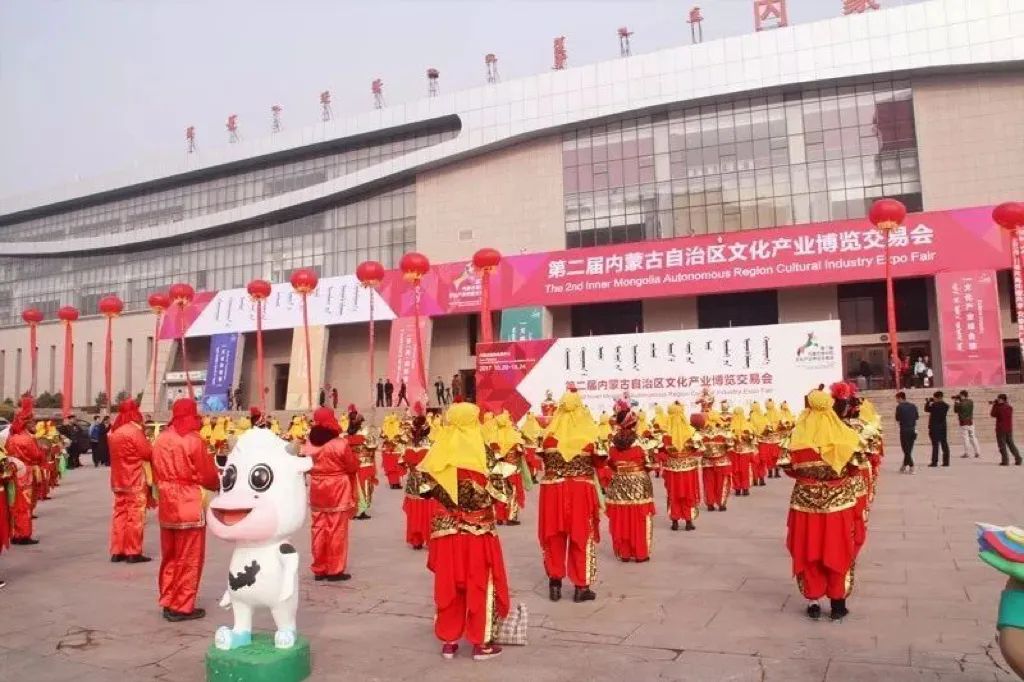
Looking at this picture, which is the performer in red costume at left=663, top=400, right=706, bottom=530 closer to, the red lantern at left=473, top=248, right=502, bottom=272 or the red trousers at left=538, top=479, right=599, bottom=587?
the red trousers at left=538, top=479, right=599, bottom=587

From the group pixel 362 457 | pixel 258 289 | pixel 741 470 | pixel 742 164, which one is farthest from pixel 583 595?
pixel 742 164

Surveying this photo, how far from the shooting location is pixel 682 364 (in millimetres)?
18172

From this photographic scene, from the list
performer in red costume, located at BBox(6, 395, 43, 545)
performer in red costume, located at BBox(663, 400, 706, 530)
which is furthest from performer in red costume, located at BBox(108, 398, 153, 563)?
performer in red costume, located at BBox(663, 400, 706, 530)

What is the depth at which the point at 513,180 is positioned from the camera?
29.6 meters

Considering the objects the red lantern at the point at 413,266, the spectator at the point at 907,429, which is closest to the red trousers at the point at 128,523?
the spectator at the point at 907,429

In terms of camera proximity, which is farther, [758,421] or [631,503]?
[758,421]

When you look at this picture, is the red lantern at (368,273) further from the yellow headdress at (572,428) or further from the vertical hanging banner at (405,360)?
the yellow headdress at (572,428)

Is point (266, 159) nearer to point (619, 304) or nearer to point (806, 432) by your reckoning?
point (619, 304)

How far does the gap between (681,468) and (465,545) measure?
4.72 m

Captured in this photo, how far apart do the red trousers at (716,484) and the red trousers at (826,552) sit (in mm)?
5261

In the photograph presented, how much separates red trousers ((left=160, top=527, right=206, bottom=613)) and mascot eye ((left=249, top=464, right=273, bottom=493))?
1.79m

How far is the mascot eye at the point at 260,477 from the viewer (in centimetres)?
397

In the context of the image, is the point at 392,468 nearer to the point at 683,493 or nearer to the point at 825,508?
the point at 683,493

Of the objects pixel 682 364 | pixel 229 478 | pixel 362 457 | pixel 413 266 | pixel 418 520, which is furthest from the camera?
pixel 413 266
